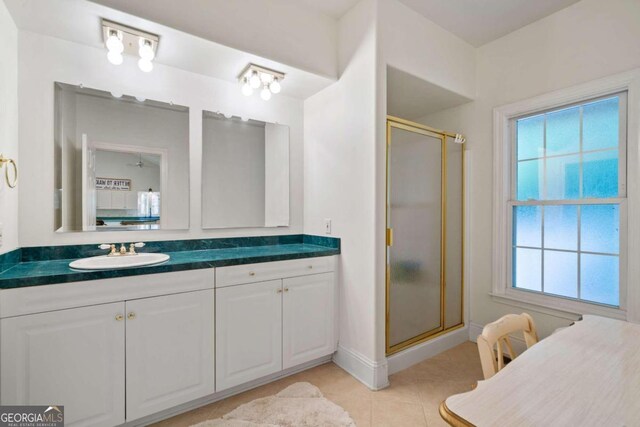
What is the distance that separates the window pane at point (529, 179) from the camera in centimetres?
245

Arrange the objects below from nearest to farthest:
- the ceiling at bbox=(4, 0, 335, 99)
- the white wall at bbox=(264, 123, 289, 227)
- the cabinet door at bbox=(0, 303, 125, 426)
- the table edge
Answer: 1. the table edge
2. the cabinet door at bbox=(0, 303, 125, 426)
3. the ceiling at bbox=(4, 0, 335, 99)
4. the white wall at bbox=(264, 123, 289, 227)

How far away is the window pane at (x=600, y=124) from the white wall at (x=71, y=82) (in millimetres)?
2675

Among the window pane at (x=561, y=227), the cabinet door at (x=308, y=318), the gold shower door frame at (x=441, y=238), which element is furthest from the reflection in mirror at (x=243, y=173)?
the window pane at (x=561, y=227)

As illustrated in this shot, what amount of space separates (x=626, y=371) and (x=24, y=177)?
2.93m

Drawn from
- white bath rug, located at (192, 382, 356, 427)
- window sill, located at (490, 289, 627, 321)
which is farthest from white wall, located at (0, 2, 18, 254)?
window sill, located at (490, 289, 627, 321)

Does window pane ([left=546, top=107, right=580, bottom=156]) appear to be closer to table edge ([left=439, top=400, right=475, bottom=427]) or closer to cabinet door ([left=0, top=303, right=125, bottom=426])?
table edge ([left=439, top=400, right=475, bottom=427])

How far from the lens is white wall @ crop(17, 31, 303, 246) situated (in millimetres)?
1729

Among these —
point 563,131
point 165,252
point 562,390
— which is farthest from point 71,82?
point 563,131

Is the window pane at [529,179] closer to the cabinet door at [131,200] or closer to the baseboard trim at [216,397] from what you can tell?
the baseboard trim at [216,397]

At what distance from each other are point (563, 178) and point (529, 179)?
0.79ft

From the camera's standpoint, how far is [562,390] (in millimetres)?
839

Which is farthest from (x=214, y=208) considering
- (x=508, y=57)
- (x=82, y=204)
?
(x=508, y=57)

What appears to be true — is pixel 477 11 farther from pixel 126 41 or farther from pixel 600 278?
pixel 126 41

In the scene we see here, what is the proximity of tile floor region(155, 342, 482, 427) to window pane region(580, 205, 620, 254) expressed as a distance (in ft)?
4.12
